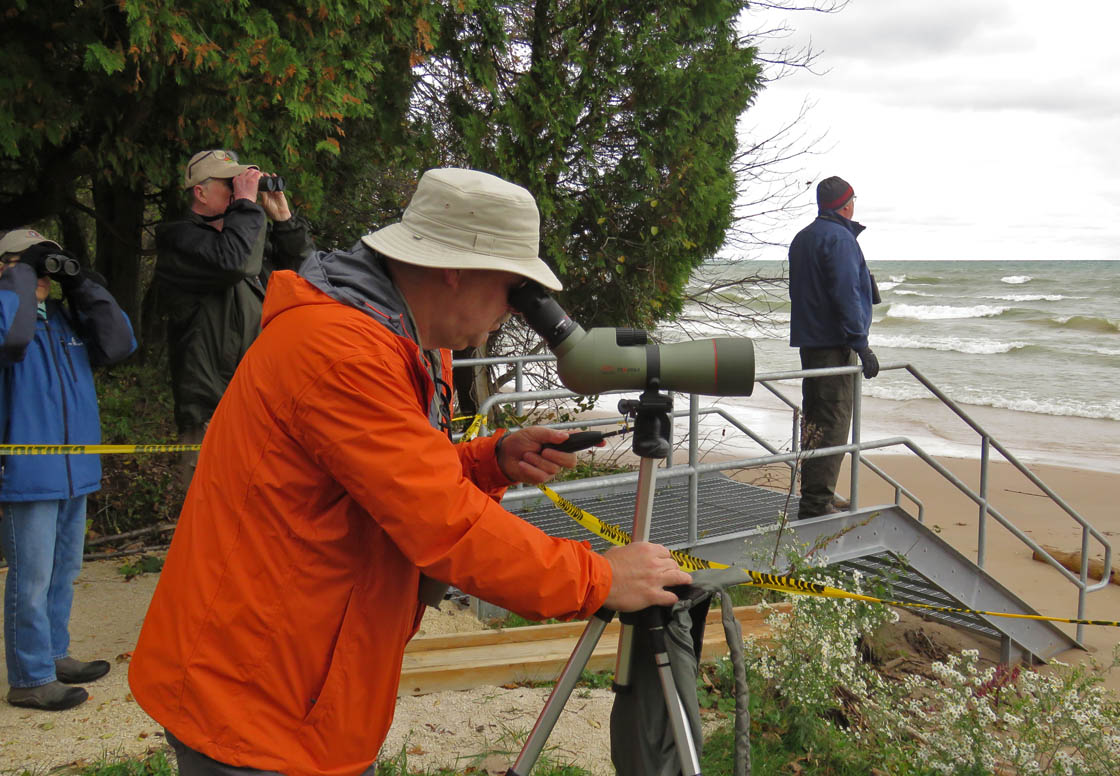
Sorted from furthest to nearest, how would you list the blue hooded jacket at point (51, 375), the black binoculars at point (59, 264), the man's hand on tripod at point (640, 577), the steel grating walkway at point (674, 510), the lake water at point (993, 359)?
1. the lake water at point (993, 359)
2. the steel grating walkway at point (674, 510)
3. the black binoculars at point (59, 264)
4. the blue hooded jacket at point (51, 375)
5. the man's hand on tripod at point (640, 577)

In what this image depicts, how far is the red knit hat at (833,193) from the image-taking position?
19.1ft

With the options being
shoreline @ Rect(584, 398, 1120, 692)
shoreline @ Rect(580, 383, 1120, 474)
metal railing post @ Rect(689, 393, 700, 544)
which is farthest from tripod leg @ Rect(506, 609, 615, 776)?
shoreline @ Rect(580, 383, 1120, 474)

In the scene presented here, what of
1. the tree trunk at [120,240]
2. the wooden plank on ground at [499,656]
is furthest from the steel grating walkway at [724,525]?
the tree trunk at [120,240]

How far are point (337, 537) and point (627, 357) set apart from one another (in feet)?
1.90

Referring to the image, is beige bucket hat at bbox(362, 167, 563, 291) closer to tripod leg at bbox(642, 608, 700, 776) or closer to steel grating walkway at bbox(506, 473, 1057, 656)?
tripod leg at bbox(642, 608, 700, 776)

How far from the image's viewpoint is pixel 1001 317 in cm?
3256

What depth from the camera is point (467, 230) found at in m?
1.64

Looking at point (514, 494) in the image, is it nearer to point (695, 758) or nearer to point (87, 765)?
point (87, 765)

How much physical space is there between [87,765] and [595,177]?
570 centimetres

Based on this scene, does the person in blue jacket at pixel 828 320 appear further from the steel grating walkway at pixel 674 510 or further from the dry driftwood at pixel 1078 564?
the dry driftwood at pixel 1078 564

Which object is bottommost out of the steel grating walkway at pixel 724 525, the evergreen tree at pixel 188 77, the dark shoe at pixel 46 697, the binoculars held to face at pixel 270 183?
the steel grating walkway at pixel 724 525

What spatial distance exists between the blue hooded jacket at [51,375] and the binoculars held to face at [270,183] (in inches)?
29.5

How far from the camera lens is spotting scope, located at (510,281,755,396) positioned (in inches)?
66.7

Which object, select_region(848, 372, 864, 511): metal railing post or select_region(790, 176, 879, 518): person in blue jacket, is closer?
select_region(848, 372, 864, 511): metal railing post
